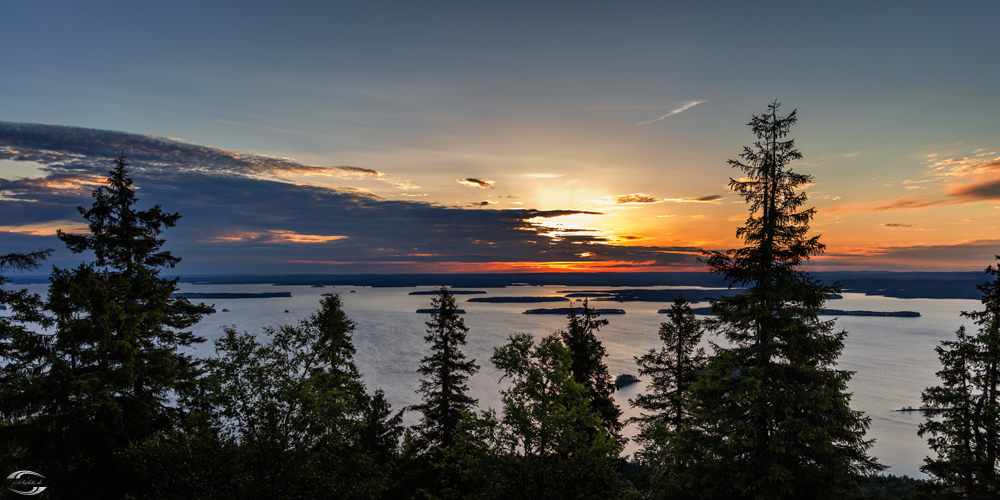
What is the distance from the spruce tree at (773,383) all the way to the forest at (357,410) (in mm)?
62

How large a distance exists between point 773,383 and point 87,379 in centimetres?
2001

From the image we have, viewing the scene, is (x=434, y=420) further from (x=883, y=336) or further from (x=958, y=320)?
(x=958, y=320)

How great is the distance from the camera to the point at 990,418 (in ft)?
A: 56.5

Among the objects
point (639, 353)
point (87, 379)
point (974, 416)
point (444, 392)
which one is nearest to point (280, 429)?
point (87, 379)

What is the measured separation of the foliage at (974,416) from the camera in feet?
56.2

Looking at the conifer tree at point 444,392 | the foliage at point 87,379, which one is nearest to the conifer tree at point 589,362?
the conifer tree at point 444,392

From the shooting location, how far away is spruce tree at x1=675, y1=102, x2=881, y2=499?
13742 mm

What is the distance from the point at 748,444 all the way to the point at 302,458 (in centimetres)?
1209

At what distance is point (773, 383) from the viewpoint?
47.3ft

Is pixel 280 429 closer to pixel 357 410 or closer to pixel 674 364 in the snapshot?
pixel 357 410

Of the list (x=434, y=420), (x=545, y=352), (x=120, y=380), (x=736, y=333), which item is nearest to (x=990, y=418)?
(x=736, y=333)

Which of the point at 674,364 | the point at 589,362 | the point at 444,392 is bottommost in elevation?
the point at 444,392

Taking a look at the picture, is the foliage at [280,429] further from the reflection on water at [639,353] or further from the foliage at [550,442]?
the reflection on water at [639,353]

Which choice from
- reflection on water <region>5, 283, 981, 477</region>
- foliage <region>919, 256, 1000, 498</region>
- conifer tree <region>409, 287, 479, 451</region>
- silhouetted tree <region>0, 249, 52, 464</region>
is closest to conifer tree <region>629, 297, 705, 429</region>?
foliage <region>919, 256, 1000, 498</region>
